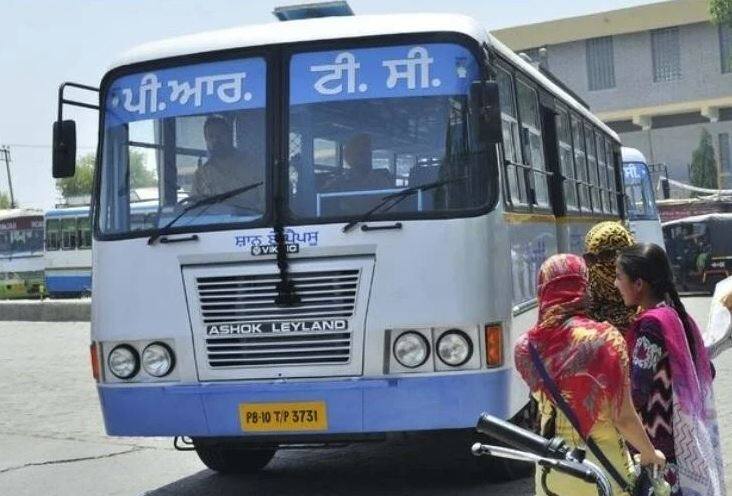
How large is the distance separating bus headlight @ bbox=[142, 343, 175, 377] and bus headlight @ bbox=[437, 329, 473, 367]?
1.57 m

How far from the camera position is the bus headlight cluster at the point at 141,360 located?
7.81 m

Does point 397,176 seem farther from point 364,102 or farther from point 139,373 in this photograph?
point 139,373

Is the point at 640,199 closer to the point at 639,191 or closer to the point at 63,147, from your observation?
the point at 639,191

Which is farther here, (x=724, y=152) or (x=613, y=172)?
(x=724, y=152)

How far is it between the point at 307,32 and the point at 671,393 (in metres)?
4.12

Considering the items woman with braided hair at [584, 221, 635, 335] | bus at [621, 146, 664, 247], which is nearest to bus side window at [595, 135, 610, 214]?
woman with braided hair at [584, 221, 635, 335]

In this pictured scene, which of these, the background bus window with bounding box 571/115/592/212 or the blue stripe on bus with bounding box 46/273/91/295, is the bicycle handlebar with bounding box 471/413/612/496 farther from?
the blue stripe on bus with bounding box 46/273/91/295

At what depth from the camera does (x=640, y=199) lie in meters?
26.9

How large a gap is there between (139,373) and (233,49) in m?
1.97

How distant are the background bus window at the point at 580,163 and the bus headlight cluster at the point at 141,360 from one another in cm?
517

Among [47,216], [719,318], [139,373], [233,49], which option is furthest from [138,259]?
[47,216]

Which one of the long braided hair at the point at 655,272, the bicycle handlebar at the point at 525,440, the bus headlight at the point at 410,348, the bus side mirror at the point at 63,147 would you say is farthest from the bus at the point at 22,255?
the bicycle handlebar at the point at 525,440

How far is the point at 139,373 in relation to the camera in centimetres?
787

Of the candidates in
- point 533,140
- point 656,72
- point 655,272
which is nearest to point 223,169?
point 533,140
